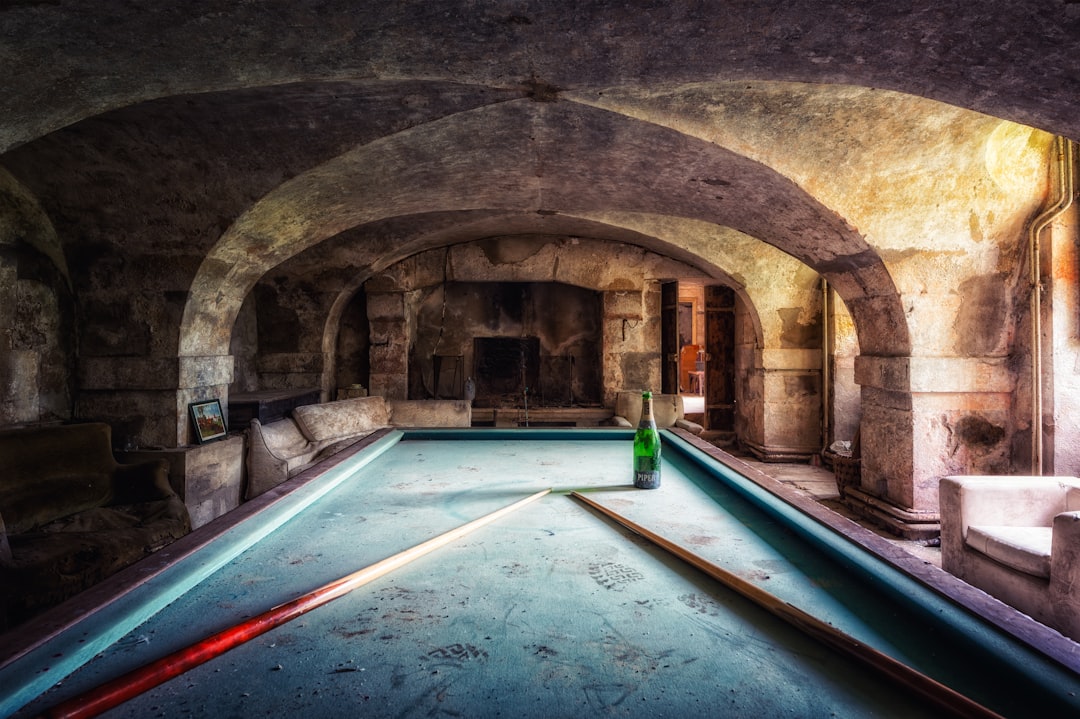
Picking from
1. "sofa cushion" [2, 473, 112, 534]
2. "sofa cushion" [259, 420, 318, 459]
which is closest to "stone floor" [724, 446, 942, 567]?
"sofa cushion" [259, 420, 318, 459]

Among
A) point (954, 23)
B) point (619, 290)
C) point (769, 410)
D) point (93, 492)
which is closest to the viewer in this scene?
point (954, 23)

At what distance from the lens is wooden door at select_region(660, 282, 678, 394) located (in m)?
8.31

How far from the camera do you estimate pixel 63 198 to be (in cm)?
408

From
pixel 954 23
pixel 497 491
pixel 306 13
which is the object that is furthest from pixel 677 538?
pixel 306 13

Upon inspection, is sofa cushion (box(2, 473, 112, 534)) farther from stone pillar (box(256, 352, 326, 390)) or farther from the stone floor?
the stone floor

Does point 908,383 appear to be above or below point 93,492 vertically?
above

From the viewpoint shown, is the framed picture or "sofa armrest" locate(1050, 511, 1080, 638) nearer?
"sofa armrest" locate(1050, 511, 1080, 638)

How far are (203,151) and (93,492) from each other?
2481 mm

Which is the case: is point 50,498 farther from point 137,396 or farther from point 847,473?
point 847,473

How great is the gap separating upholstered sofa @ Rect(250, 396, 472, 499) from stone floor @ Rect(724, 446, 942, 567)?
3763 mm

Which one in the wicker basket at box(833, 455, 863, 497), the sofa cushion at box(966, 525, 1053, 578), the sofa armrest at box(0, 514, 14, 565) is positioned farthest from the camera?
the wicker basket at box(833, 455, 863, 497)

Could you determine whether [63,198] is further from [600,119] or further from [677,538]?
[677,538]

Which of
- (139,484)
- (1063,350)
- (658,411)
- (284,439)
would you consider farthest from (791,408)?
(139,484)

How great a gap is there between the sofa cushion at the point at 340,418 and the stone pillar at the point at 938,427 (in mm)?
5226
